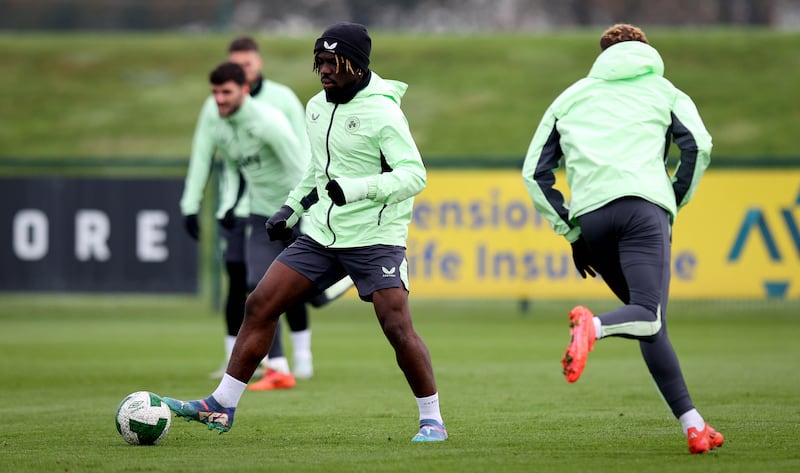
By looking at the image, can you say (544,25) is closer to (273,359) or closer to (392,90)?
(273,359)

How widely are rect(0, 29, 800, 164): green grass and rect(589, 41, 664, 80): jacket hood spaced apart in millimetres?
20926

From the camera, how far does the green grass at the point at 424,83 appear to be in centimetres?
A: 2961

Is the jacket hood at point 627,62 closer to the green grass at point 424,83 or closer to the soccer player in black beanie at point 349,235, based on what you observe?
the soccer player in black beanie at point 349,235

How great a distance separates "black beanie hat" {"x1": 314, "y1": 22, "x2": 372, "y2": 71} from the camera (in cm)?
719

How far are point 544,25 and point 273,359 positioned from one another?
1042 inches

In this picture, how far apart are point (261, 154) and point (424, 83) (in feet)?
72.9

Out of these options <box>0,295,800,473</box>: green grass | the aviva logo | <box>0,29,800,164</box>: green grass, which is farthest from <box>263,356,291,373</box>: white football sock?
<box>0,29,800,164</box>: green grass

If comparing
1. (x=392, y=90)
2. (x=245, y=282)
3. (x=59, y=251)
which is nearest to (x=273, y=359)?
(x=245, y=282)

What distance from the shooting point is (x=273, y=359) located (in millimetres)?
10773

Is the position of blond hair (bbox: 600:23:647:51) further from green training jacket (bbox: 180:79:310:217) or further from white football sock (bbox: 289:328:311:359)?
white football sock (bbox: 289:328:311:359)

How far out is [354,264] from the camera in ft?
24.1

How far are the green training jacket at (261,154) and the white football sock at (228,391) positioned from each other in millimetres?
3364

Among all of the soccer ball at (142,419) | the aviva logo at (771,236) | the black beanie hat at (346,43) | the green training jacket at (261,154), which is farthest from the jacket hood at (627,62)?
the aviva logo at (771,236)

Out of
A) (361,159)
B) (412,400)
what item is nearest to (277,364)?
(412,400)
